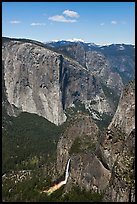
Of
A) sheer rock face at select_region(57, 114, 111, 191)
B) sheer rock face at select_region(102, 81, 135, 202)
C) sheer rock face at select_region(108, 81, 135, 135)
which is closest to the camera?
sheer rock face at select_region(102, 81, 135, 202)

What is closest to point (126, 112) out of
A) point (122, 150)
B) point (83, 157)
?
point (83, 157)

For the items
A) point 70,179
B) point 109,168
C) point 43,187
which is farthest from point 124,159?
point 43,187

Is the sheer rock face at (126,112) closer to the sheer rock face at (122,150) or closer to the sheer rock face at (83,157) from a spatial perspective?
the sheer rock face at (122,150)

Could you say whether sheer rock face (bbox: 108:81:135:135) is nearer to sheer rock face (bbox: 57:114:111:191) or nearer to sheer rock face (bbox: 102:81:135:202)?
sheer rock face (bbox: 102:81:135:202)

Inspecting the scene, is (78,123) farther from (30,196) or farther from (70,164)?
(30,196)

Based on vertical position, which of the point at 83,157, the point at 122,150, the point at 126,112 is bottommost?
the point at 83,157

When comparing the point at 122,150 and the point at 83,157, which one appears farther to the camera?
the point at 83,157

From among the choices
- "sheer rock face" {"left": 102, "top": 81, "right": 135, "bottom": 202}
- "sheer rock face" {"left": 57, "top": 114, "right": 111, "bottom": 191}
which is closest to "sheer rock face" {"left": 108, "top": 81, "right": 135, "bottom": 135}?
"sheer rock face" {"left": 102, "top": 81, "right": 135, "bottom": 202}

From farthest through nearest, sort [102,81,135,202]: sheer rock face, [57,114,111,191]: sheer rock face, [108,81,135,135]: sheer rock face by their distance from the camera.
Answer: [108,81,135,135]: sheer rock face < [57,114,111,191]: sheer rock face < [102,81,135,202]: sheer rock face

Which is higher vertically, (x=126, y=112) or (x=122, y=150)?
(x=126, y=112)

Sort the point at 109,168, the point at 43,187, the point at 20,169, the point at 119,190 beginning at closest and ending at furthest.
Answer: the point at 119,190 → the point at 109,168 → the point at 43,187 → the point at 20,169

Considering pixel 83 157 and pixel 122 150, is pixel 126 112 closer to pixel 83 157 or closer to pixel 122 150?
pixel 83 157
